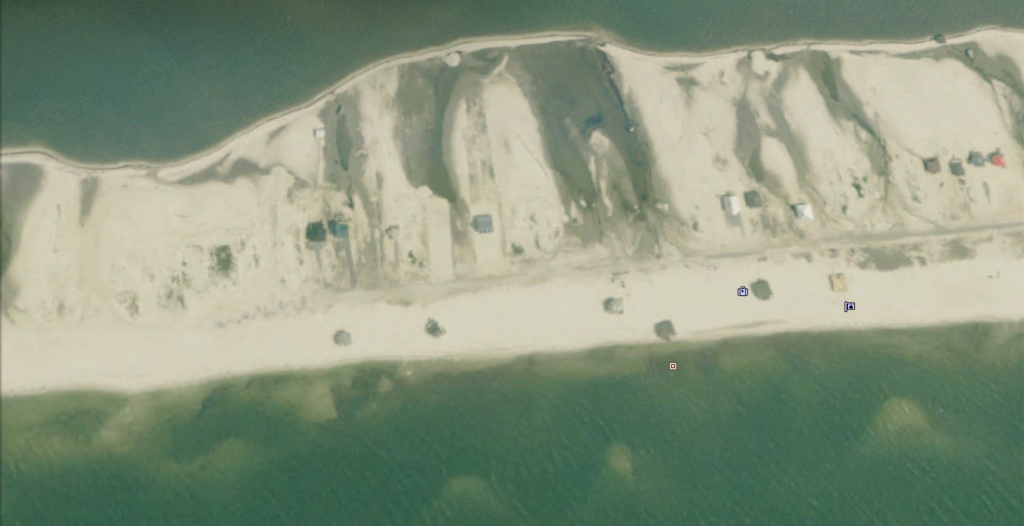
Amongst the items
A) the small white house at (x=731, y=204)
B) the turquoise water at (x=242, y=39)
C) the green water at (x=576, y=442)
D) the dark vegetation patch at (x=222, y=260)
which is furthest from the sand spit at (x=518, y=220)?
the turquoise water at (x=242, y=39)

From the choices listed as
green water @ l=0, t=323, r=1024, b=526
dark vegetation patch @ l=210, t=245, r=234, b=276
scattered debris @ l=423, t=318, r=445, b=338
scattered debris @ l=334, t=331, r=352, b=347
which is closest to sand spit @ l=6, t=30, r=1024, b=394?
dark vegetation patch @ l=210, t=245, r=234, b=276

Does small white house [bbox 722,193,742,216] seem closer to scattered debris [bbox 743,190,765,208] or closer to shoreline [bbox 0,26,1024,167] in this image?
scattered debris [bbox 743,190,765,208]

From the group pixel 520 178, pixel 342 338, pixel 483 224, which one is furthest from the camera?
pixel 520 178

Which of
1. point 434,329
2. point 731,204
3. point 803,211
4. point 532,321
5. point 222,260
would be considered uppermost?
point 731,204

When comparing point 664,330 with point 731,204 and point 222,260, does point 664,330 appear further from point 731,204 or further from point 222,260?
point 222,260

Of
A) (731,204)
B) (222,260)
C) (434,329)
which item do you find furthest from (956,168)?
(222,260)

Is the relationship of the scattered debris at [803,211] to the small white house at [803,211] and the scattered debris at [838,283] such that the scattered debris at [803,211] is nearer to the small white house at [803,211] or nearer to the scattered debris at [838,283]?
the small white house at [803,211]

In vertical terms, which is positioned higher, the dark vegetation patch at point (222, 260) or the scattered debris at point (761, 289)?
the dark vegetation patch at point (222, 260)

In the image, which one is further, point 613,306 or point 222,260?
point 613,306
